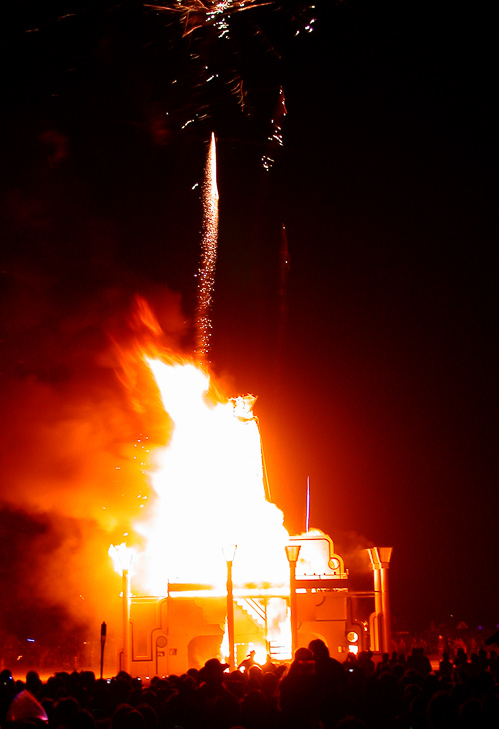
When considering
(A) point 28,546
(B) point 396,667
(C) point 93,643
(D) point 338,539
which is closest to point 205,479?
(C) point 93,643

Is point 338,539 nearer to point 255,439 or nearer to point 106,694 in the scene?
point 255,439

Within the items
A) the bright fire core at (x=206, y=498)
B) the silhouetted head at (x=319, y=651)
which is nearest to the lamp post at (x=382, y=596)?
the bright fire core at (x=206, y=498)

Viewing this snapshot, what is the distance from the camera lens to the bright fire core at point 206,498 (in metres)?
30.3

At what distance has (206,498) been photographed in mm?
33625

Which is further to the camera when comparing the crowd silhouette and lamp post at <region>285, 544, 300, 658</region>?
lamp post at <region>285, 544, 300, 658</region>

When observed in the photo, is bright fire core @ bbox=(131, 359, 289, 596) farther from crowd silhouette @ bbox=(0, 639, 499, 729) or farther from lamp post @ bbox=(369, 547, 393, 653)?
crowd silhouette @ bbox=(0, 639, 499, 729)

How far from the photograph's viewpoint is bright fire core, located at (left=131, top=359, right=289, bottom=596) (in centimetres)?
3028

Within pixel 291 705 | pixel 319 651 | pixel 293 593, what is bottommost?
pixel 291 705

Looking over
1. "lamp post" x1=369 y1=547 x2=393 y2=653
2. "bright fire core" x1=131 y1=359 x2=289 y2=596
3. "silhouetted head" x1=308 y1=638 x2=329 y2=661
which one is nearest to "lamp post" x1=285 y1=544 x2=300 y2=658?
"lamp post" x1=369 y1=547 x2=393 y2=653

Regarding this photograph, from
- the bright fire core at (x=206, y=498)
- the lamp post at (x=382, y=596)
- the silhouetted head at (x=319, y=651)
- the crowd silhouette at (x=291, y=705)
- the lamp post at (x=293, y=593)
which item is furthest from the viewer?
the bright fire core at (x=206, y=498)

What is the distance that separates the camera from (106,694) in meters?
10.6

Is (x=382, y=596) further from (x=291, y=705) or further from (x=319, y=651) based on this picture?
(x=291, y=705)

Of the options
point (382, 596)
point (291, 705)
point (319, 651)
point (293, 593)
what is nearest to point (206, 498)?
point (382, 596)

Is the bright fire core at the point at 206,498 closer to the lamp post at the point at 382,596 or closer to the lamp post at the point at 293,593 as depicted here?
the lamp post at the point at 382,596
